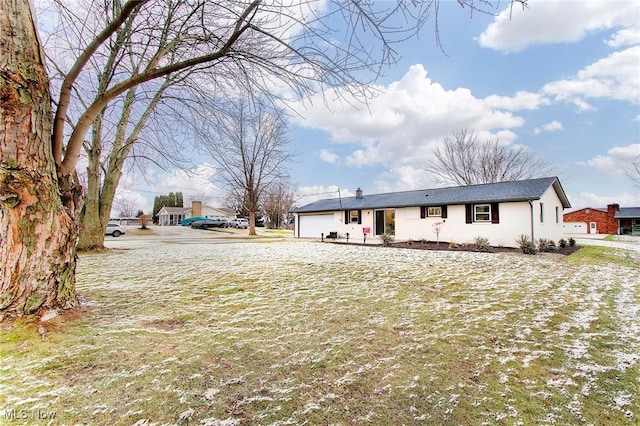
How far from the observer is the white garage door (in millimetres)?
21222

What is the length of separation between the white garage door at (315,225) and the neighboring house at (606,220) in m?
33.4

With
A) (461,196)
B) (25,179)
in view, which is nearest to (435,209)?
(461,196)

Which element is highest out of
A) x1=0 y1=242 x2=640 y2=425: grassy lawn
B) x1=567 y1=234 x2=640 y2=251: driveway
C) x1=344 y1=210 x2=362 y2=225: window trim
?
x1=344 y1=210 x2=362 y2=225: window trim

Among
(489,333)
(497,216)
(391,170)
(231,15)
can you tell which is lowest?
(489,333)

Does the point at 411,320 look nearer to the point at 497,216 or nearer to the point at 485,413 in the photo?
the point at 485,413

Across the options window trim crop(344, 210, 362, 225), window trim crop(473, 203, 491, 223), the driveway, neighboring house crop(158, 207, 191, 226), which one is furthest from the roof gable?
the driveway

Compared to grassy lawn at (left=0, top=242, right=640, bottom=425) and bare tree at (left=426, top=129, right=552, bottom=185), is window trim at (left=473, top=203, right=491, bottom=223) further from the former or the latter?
bare tree at (left=426, top=129, right=552, bottom=185)

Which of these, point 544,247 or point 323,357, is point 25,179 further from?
point 544,247

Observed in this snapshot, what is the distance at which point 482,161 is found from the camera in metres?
24.5

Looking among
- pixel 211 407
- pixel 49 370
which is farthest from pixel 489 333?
pixel 49 370

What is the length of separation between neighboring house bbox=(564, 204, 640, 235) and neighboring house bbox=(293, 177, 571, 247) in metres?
24.2

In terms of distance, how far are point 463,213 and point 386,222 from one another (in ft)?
15.4

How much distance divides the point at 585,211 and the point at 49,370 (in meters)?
49.8

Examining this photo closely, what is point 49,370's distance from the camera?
2.17m
